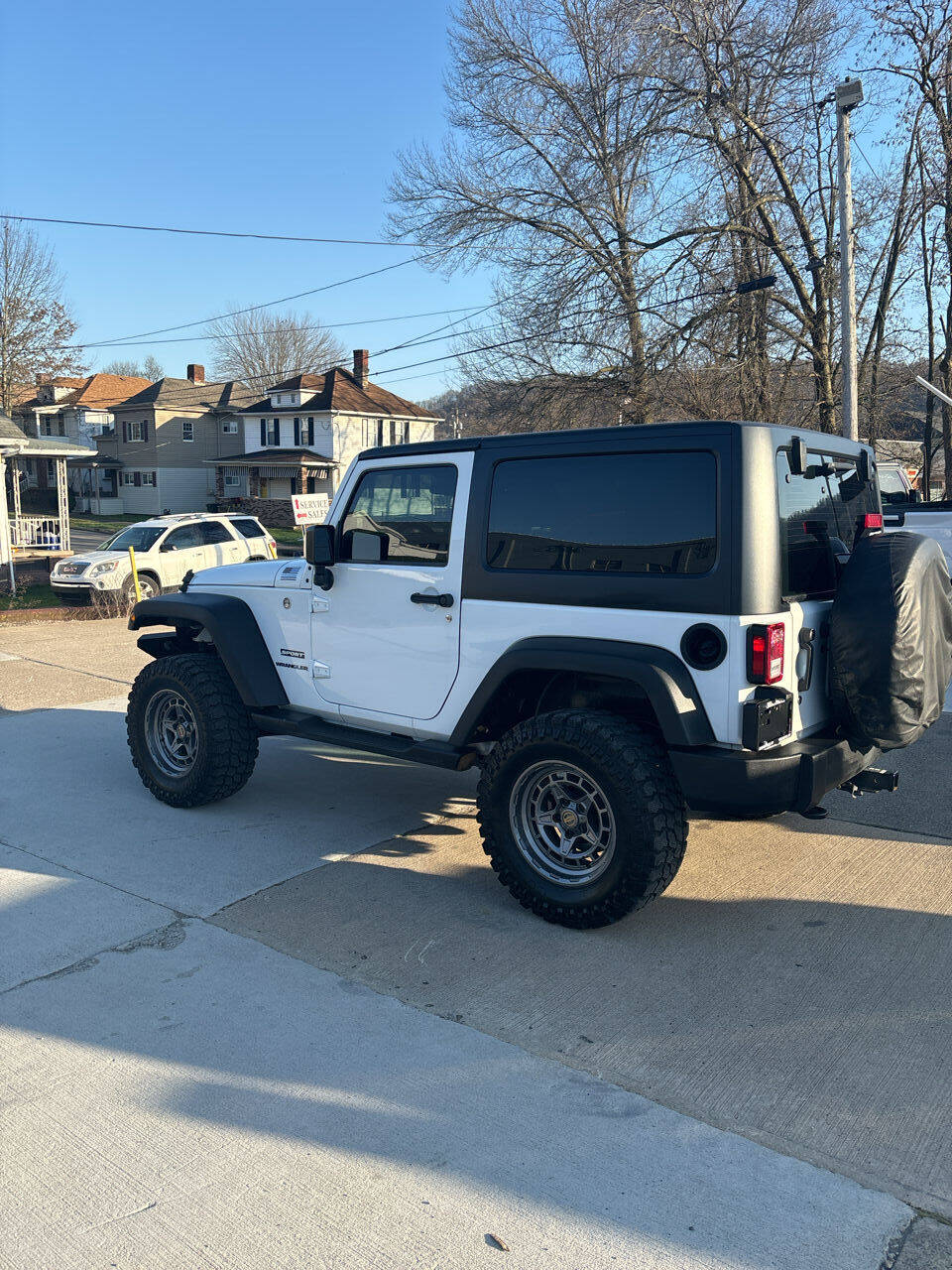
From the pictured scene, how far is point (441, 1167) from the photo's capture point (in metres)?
2.81

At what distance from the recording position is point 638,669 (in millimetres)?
4016

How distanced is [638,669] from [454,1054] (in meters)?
1.61

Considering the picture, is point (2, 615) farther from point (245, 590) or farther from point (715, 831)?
point (715, 831)

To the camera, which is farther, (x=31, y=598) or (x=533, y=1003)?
(x=31, y=598)

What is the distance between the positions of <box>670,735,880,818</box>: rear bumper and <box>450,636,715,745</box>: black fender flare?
0.35 ft

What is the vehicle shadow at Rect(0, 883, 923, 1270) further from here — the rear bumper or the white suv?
the white suv

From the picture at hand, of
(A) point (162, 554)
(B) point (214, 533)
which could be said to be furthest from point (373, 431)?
(A) point (162, 554)

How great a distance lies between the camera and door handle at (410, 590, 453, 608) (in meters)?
4.81

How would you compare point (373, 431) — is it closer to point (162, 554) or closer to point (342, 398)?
point (342, 398)

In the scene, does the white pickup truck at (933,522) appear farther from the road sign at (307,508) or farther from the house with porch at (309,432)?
the house with porch at (309,432)

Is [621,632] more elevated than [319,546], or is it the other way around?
[319,546]

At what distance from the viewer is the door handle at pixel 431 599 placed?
4.81 meters

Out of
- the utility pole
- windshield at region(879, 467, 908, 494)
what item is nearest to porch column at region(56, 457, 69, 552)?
the utility pole

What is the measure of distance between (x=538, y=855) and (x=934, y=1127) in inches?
74.6
